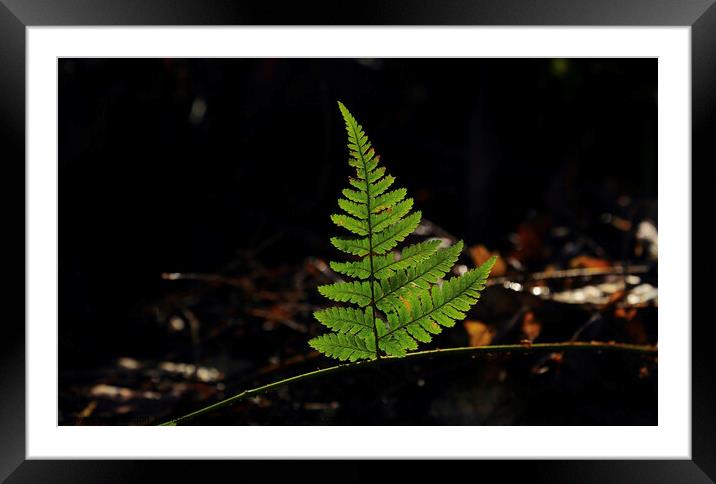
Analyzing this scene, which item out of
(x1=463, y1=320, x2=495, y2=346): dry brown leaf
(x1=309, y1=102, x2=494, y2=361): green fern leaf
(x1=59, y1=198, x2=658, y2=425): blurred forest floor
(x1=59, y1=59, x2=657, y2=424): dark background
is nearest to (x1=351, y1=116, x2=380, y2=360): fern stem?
(x1=309, y1=102, x2=494, y2=361): green fern leaf

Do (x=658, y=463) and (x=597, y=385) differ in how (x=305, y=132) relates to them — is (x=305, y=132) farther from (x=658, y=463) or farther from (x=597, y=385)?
(x=658, y=463)

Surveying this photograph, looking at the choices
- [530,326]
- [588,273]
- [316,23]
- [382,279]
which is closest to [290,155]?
[588,273]

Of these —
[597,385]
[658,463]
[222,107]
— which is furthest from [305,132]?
[658,463]

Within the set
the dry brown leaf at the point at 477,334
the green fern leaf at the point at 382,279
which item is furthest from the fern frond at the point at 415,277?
the dry brown leaf at the point at 477,334

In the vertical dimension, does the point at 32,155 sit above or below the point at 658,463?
above

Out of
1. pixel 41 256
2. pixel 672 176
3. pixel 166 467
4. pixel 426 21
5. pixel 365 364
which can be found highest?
pixel 426 21

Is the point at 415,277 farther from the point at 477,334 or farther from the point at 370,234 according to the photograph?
the point at 477,334

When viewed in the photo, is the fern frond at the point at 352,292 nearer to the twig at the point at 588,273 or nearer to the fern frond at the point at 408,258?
the fern frond at the point at 408,258

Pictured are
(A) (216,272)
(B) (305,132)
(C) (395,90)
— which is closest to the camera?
(A) (216,272)
